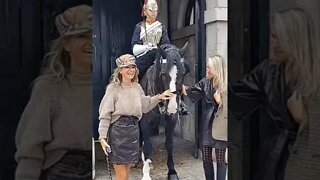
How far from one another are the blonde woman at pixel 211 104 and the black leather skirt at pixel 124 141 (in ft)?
1.07

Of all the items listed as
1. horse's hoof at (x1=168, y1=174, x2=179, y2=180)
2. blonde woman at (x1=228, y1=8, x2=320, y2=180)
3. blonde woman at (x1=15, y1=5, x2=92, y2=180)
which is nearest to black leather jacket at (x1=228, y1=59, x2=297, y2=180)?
blonde woman at (x1=228, y1=8, x2=320, y2=180)

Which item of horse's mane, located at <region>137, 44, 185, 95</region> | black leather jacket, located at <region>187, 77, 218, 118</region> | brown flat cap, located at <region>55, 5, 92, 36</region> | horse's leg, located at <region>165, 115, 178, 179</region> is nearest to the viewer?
brown flat cap, located at <region>55, 5, 92, 36</region>

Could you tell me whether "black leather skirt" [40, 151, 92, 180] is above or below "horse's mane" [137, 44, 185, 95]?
below

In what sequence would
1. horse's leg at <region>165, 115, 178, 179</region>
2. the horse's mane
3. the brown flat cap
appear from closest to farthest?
the brown flat cap → the horse's mane → horse's leg at <region>165, 115, 178, 179</region>

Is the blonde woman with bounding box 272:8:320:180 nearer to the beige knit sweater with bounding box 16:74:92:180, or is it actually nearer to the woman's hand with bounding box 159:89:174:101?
the beige knit sweater with bounding box 16:74:92:180

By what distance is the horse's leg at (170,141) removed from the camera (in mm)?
2592

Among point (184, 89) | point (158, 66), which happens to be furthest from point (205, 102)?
point (158, 66)

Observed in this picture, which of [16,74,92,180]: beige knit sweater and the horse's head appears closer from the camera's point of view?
[16,74,92,180]: beige knit sweater

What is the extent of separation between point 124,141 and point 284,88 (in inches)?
65.8

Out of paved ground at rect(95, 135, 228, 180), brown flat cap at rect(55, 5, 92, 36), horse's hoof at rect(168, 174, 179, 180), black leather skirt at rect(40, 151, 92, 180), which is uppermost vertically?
brown flat cap at rect(55, 5, 92, 36)

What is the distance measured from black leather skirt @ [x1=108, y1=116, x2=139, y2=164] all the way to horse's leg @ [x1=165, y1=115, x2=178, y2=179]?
0.23m

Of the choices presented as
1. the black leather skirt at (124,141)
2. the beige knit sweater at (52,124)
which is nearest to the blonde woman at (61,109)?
the beige knit sweater at (52,124)

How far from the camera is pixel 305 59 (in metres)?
0.76

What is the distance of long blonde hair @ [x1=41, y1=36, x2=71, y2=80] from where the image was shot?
736 mm
